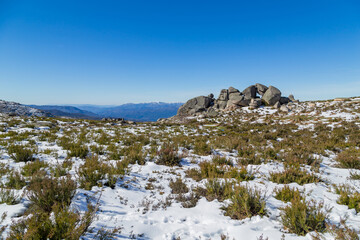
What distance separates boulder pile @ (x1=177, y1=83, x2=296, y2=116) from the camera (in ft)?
97.7

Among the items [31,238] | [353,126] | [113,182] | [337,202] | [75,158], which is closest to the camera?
[31,238]

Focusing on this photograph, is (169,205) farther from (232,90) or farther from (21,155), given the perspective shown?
(232,90)

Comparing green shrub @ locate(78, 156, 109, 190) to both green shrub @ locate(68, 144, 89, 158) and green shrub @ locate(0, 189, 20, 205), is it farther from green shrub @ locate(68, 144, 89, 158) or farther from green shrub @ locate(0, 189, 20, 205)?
green shrub @ locate(68, 144, 89, 158)

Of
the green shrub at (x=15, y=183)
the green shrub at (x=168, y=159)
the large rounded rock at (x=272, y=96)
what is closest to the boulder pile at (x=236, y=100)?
the large rounded rock at (x=272, y=96)

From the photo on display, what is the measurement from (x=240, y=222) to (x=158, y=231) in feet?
4.69

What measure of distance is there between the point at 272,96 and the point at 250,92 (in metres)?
4.61

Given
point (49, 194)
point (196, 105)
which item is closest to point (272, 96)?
point (196, 105)

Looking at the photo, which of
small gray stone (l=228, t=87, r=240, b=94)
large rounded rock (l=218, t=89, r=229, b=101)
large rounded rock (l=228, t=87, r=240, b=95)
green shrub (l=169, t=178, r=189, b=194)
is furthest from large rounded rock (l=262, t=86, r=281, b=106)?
green shrub (l=169, t=178, r=189, b=194)

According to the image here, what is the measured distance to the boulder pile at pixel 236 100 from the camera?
29.8m

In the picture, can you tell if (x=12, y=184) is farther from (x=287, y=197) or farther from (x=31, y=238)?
(x=287, y=197)

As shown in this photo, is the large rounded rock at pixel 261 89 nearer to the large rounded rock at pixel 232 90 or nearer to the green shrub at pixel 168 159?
the large rounded rock at pixel 232 90

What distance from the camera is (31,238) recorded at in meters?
1.74

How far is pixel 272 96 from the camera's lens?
29.6m

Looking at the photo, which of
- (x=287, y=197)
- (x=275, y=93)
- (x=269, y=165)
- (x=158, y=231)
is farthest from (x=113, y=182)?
(x=275, y=93)
